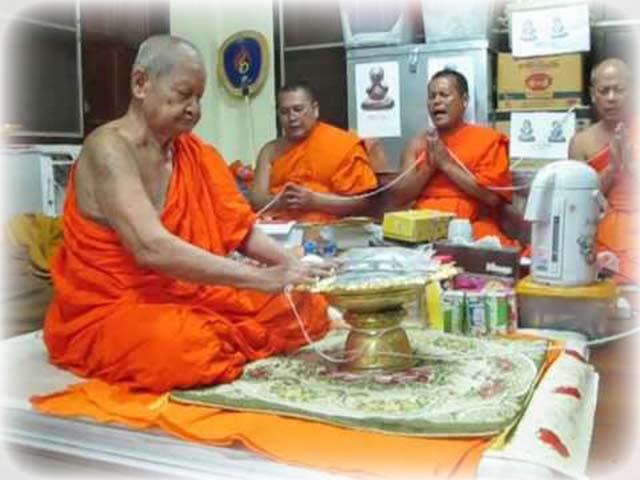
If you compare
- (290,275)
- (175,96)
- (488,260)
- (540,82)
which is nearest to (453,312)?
(488,260)

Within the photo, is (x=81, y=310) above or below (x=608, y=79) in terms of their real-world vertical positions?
below

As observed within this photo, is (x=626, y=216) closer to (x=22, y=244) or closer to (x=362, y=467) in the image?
(x=362, y=467)

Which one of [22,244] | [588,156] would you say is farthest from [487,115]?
[22,244]

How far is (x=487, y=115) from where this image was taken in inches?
136

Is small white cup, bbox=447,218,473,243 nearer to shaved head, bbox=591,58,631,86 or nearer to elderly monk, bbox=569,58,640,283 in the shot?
elderly monk, bbox=569,58,640,283

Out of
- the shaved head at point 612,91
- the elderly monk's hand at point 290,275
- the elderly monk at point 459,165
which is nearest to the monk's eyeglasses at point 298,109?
the elderly monk at point 459,165

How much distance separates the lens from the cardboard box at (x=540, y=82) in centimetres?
333

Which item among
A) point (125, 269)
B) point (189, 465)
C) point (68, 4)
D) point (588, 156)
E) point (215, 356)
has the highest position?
point (68, 4)

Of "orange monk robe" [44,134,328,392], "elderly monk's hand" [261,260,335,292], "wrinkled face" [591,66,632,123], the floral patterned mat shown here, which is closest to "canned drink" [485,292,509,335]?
the floral patterned mat

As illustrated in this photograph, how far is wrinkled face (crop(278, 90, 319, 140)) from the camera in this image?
354 centimetres

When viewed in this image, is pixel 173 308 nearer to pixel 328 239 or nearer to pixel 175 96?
pixel 175 96

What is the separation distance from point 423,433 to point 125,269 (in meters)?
0.78

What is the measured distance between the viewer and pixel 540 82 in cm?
339

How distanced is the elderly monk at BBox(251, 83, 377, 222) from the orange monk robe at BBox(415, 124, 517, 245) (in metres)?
0.35
